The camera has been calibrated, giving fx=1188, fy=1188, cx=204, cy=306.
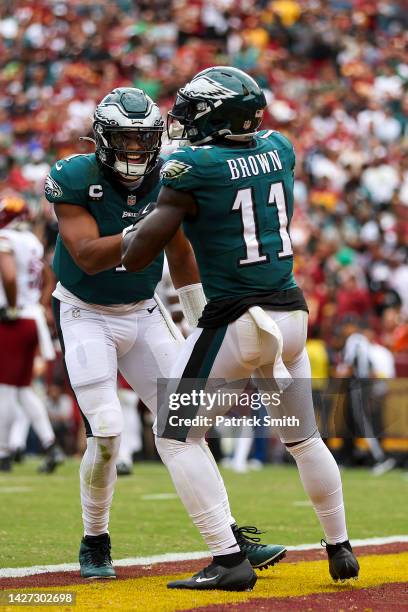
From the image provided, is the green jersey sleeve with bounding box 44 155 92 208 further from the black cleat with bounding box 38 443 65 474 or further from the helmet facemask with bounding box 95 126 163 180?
the black cleat with bounding box 38 443 65 474

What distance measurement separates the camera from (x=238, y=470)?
11.3 metres

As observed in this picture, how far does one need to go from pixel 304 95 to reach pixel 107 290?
13643mm

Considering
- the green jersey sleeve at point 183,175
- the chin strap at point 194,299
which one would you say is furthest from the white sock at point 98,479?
the green jersey sleeve at point 183,175

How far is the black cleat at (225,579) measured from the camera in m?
4.34

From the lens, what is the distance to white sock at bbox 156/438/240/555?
4.36m

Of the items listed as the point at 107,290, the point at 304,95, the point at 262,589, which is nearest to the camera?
the point at 262,589

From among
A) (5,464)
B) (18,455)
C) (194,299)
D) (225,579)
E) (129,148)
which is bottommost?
(18,455)

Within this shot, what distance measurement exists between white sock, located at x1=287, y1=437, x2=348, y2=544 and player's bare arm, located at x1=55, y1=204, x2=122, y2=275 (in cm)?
102

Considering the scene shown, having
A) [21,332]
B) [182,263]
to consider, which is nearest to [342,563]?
[182,263]

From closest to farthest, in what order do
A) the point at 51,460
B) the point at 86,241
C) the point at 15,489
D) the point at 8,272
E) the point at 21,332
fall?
the point at 86,241 < the point at 15,489 < the point at 8,272 < the point at 51,460 < the point at 21,332

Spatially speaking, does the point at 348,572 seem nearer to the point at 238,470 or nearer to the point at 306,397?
the point at 306,397

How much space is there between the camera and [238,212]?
4285 millimetres

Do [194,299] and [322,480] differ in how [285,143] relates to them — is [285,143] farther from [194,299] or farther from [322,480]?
[322,480]

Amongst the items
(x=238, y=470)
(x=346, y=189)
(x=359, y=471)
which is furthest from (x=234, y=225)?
(x=346, y=189)
